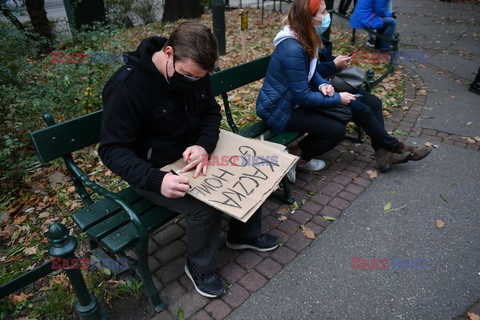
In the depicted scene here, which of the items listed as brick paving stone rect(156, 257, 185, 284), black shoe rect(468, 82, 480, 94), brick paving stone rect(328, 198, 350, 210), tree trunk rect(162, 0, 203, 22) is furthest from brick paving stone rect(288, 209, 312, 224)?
tree trunk rect(162, 0, 203, 22)

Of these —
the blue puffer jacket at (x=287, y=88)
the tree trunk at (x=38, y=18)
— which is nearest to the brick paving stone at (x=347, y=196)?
the blue puffer jacket at (x=287, y=88)

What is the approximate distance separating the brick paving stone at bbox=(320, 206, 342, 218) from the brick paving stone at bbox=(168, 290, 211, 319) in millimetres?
1320

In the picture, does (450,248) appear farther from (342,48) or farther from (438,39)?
(438,39)

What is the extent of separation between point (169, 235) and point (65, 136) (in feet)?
3.85

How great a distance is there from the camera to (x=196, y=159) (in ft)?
7.84

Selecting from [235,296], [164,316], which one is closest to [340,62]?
[235,296]

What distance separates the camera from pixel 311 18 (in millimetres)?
3109

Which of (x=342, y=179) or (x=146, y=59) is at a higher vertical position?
(x=146, y=59)

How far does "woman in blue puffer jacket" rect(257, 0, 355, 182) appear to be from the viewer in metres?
3.12

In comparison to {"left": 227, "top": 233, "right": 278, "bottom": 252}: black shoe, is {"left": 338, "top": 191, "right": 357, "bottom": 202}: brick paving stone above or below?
below

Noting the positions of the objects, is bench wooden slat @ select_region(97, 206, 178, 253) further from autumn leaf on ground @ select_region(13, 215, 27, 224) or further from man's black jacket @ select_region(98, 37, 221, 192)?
autumn leaf on ground @ select_region(13, 215, 27, 224)

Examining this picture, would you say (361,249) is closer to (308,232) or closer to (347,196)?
(308,232)

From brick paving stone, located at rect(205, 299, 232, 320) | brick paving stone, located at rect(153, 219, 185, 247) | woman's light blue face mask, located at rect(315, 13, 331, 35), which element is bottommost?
brick paving stone, located at rect(153, 219, 185, 247)

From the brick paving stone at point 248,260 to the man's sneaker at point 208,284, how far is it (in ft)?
0.93
